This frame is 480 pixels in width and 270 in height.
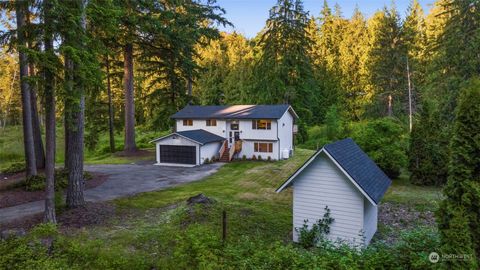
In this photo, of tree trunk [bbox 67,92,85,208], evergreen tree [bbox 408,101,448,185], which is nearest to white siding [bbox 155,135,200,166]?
tree trunk [bbox 67,92,85,208]

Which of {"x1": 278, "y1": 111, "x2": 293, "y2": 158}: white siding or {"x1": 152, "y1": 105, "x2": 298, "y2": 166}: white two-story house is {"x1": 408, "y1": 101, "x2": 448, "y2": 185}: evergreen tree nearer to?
{"x1": 278, "y1": 111, "x2": 293, "y2": 158}: white siding

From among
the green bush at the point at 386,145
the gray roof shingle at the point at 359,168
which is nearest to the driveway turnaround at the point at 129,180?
the gray roof shingle at the point at 359,168

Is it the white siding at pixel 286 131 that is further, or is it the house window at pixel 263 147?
the house window at pixel 263 147

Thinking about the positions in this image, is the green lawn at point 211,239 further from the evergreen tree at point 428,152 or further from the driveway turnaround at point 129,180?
the driveway turnaround at point 129,180

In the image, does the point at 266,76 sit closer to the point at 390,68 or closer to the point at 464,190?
the point at 390,68

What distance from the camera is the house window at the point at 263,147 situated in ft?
92.6

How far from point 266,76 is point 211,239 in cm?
3078

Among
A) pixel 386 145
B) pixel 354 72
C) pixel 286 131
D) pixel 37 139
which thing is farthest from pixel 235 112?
pixel 354 72

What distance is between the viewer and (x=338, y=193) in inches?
412

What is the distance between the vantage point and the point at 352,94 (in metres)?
46.5

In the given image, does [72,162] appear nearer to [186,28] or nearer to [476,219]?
[476,219]

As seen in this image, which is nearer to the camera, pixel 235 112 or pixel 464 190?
pixel 464 190

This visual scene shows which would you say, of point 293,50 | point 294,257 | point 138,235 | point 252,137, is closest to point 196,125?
point 252,137

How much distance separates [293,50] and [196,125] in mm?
14399
